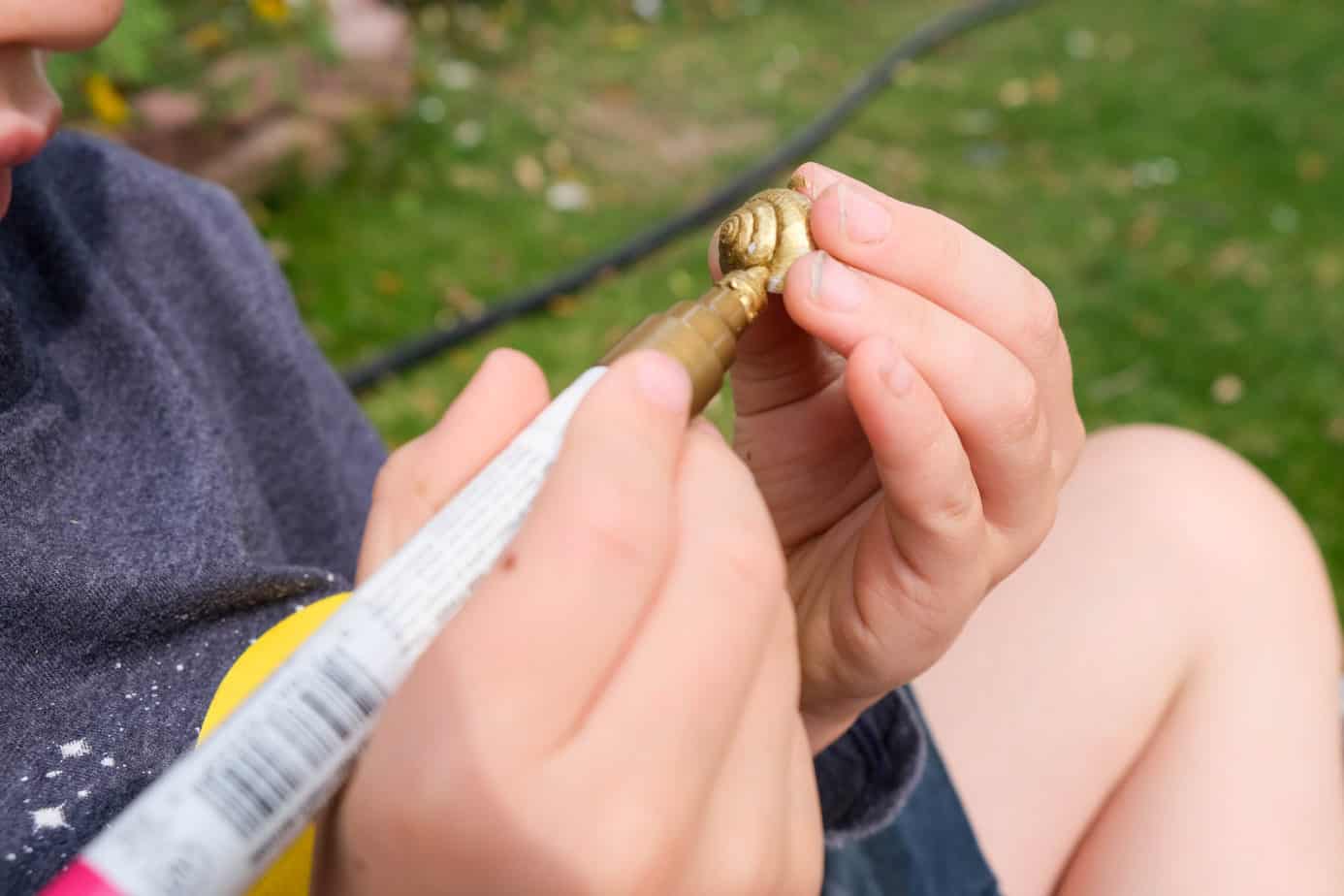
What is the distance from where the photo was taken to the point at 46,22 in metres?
0.74

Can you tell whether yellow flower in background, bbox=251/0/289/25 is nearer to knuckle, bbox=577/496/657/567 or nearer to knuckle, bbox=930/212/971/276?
knuckle, bbox=930/212/971/276

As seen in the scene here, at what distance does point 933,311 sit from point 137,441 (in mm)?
673

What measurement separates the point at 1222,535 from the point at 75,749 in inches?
43.4

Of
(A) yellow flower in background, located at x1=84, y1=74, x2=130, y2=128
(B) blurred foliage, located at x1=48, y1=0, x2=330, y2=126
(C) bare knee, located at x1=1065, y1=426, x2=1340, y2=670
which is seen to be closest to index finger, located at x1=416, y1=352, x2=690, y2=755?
(C) bare knee, located at x1=1065, y1=426, x2=1340, y2=670

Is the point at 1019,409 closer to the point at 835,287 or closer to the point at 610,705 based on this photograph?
the point at 835,287

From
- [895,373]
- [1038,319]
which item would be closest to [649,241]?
[1038,319]

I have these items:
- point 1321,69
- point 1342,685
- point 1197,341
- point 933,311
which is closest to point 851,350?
point 933,311

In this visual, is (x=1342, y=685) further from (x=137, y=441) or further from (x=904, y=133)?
(x=904, y=133)

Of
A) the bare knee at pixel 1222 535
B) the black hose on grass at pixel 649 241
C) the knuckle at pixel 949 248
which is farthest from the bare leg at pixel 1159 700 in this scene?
the black hose on grass at pixel 649 241

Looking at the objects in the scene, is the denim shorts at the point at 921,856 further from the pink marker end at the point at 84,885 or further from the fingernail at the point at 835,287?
the pink marker end at the point at 84,885

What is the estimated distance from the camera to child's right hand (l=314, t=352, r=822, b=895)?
0.47 m

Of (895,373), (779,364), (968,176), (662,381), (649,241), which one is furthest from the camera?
(968,176)

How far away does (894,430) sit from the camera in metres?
0.71

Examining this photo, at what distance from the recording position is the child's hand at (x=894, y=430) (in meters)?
0.72
